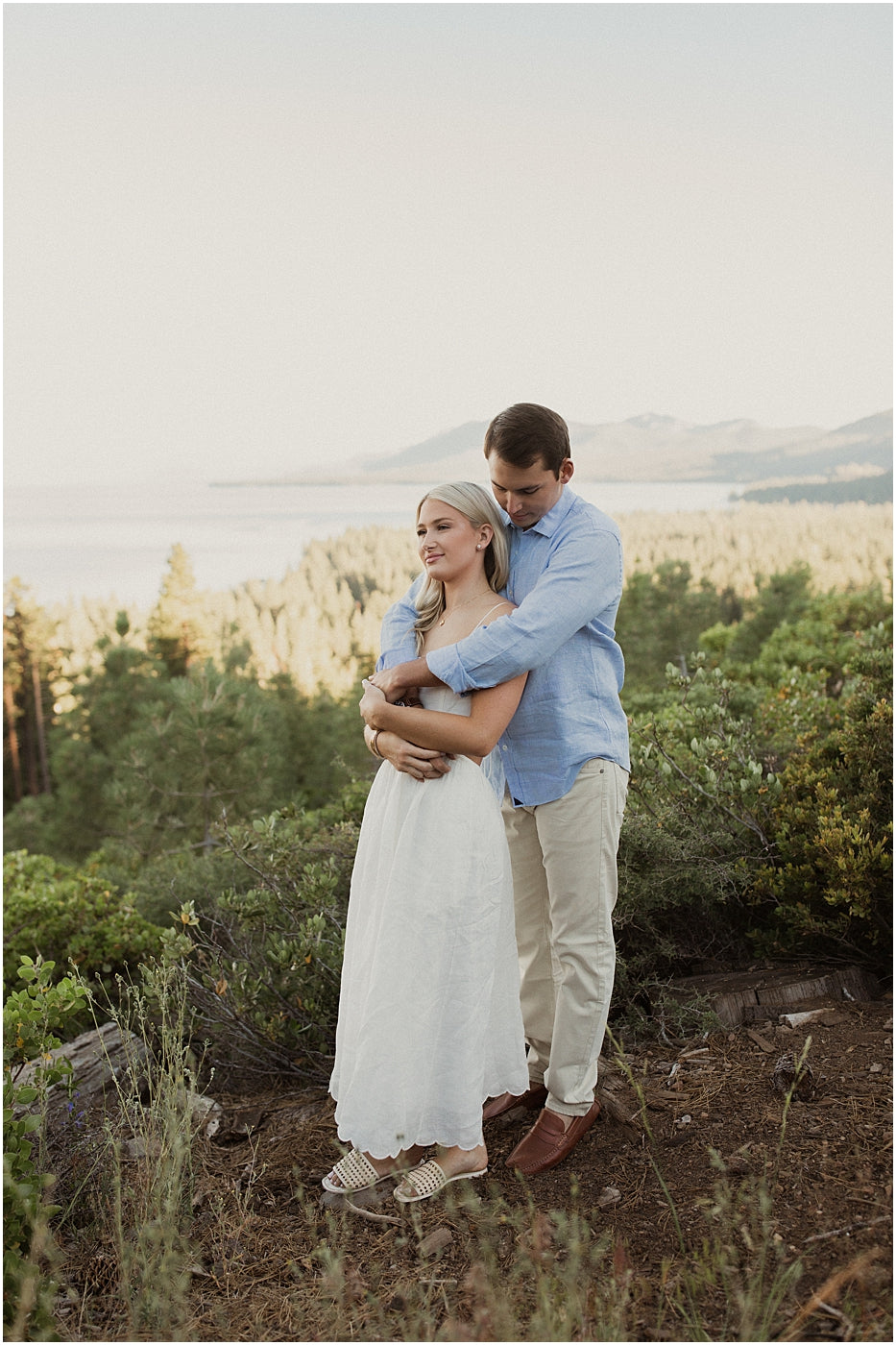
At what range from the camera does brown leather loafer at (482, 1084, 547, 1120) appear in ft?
10.3

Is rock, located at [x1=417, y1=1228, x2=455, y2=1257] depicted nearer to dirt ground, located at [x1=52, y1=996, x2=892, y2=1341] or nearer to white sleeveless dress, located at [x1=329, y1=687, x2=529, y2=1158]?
dirt ground, located at [x1=52, y1=996, x2=892, y2=1341]

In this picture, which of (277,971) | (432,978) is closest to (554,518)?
(432,978)

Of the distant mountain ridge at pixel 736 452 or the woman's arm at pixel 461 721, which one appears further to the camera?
the distant mountain ridge at pixel 736 452

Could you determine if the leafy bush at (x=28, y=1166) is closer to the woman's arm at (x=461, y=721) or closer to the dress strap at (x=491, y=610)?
the woman's arm at (x=461, y=721)

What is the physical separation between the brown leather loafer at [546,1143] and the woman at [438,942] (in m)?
0.12

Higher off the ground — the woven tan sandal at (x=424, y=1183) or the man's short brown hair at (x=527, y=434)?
the man's short brown hair at (x=527, y=434)

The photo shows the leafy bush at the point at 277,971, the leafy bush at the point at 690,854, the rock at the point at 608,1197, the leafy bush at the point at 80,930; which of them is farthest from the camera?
the leafy bush at the point at 80,930

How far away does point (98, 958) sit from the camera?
499 centimetres

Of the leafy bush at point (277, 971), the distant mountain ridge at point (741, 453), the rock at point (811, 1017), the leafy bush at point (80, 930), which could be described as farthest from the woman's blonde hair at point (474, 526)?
the distant mountain ridge at point (741, 453)

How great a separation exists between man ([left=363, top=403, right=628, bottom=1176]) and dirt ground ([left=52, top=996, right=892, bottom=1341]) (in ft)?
0.74

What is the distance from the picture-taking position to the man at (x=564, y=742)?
272 cm

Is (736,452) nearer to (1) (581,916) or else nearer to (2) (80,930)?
(2) (80,930)

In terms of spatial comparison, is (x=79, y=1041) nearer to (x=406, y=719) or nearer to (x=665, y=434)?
(x=406, y=719)

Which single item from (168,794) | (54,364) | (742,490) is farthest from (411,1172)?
(54,364)
